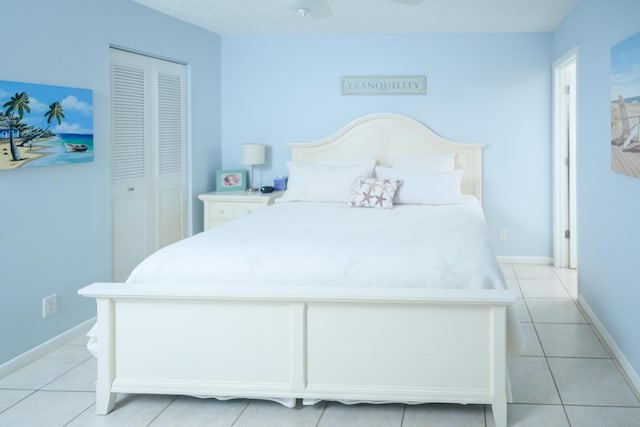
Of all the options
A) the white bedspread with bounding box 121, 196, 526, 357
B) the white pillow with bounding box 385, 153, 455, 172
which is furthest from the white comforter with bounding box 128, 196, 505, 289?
the white pillow with bounding box 385, 153, 455, 172

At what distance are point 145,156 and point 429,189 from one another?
2168 millimetres

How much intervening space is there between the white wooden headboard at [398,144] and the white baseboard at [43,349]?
2681mm

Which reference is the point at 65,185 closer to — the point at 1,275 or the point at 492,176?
the point at 1,275

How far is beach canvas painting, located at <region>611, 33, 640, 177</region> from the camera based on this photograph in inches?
117

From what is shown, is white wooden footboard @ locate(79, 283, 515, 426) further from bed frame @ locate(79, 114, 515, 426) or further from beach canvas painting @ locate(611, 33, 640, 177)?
beach canvas painting @ locate(611, 33, 640, 177)

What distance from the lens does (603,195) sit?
3.69 meters

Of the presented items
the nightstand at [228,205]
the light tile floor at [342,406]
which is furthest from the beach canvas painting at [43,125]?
the nightstand at [228,205]

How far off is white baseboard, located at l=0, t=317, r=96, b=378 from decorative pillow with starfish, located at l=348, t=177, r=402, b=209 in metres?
1.99

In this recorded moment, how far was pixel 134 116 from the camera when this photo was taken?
4.61 meters

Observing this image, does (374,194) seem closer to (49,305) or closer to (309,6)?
(309,6)

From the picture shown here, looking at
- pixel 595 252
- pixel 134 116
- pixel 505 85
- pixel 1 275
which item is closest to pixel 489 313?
pixel 595 252

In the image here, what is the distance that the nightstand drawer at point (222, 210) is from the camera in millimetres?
5465

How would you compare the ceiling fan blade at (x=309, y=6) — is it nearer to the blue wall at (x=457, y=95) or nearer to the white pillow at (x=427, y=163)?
the white pillow at (x=427, y=163)

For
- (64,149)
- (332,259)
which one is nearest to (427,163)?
(332,259)
